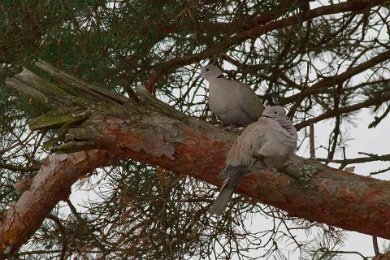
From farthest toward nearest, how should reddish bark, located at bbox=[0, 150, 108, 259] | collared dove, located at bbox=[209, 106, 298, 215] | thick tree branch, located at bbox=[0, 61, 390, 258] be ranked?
1. reddish bark, located at bbox=[0, 150, 108, 259]
2. thick tree branch, located at bbox=[0, 61, 390, 258]
3. collared dove, located at bbox=[209, 106, 298, 215]

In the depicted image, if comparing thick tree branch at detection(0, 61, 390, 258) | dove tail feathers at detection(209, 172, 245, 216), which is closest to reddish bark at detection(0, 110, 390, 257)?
thick tree branch at detection(0, 61, 390, 258)

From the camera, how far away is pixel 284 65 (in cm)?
270

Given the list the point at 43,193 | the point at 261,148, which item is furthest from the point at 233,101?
the point at 261,148

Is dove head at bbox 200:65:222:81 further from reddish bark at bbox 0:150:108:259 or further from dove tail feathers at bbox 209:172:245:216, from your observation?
dove tail feathers at bbox 209:172:245:216

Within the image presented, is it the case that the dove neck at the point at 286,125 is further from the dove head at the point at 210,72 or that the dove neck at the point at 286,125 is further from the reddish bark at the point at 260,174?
the dove head at the point at 210,72

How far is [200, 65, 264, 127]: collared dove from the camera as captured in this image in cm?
240

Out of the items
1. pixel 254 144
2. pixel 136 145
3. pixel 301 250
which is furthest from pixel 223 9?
pixel 301 250

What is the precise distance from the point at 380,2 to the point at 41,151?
3.88ft

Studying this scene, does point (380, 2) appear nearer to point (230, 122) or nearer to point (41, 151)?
point (230, 122)

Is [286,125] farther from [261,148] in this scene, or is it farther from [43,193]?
[43,193]

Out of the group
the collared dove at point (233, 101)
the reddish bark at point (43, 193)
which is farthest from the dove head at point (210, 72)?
the reddish bark at point (43, 193)

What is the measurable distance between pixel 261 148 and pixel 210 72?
863mm

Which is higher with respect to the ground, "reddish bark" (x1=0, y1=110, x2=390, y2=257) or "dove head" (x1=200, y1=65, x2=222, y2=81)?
"dove head" (x1=200, y1=65, x2=222, y2=81)

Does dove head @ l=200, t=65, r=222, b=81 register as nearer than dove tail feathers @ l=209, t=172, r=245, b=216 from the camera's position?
No
